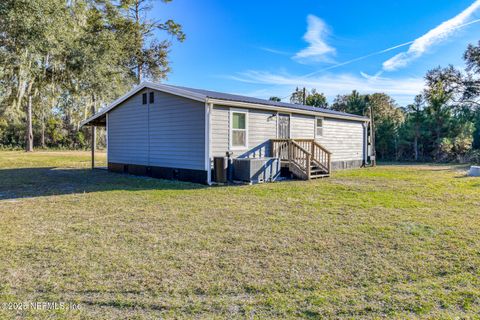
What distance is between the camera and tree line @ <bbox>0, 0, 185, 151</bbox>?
39.9 feet

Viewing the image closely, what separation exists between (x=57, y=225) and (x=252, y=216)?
3011 mm

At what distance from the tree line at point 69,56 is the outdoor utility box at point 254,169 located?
9.61 metres

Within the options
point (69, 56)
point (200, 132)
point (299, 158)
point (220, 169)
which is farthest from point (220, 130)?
point (69, 56)

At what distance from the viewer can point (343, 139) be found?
14453 mm

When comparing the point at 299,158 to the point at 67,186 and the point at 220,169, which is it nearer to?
the point at 220,169

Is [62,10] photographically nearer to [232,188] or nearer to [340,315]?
[232,188]

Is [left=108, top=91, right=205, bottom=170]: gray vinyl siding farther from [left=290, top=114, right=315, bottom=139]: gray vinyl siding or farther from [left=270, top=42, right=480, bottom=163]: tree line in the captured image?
[left=270, top=42, right=480, bottom=163]: tree line

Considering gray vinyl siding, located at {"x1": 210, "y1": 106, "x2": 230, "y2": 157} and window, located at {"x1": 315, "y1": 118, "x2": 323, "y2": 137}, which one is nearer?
gray vinyl siding, located at {"x1": 210, "y1": 106, "x2": 230, "y2": 157}

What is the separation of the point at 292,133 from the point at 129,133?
6139 millimetres

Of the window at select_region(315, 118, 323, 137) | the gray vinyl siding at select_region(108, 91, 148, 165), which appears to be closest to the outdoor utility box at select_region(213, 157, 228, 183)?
the gray vinyl siding at select_region(108, 91, 148, 165)

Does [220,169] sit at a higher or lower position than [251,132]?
lower

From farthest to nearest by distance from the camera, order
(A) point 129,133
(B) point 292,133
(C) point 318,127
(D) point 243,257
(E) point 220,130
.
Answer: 1. (C) point 318,127
2. (B) point 292,133
3. (A) point 129,133
4. (E) point 220,130
5. (D) point 243,257

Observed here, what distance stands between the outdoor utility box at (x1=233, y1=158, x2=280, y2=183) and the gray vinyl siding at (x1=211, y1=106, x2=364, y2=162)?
26.0 inches

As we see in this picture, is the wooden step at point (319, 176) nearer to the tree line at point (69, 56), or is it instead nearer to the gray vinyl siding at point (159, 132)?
the gray vinyl siding at point (159, 132)
